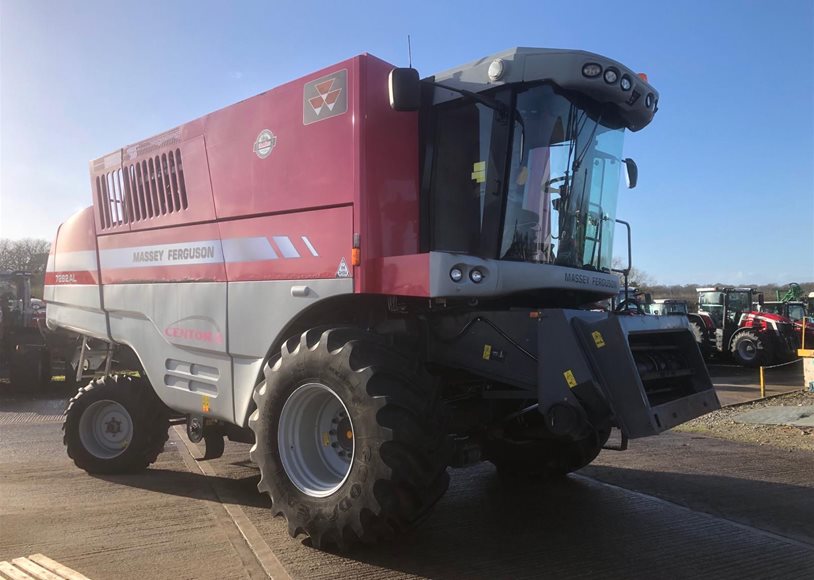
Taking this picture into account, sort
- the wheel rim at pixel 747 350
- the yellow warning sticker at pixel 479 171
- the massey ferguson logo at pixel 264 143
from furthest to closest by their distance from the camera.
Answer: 1. the wheel rim at pixel 747 350
2. the massey ferguson logo at pixel 264 143
3. the yellow warning sticker at pixel 479 171

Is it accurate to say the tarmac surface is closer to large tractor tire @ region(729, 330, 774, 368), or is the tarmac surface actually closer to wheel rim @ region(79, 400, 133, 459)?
wheel rim @ region(79, 400, 133, 459)

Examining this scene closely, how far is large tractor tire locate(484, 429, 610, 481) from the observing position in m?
5.57

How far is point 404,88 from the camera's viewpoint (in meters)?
3.87

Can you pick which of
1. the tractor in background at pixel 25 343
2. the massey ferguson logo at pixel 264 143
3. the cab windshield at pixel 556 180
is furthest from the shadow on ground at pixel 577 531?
the tractor in background at pixel 25 343

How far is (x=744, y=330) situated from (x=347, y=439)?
18188 mm

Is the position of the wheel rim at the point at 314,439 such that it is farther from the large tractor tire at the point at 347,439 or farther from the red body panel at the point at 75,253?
the red body panel at the point at 75,253

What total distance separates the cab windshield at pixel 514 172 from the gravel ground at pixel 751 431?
16.7 ft

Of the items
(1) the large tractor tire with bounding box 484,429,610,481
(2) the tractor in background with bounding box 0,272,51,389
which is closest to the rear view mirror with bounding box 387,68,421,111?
(1) the large tractor tire with bounding box 484,429,610,481

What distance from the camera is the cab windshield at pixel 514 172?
4.16 m

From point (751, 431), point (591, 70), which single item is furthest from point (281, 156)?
point (751, 431)

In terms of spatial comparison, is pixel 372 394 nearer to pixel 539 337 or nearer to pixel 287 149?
pixel 539 337

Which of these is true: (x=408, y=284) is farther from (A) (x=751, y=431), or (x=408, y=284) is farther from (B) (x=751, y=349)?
(B) (x=751, y=349)

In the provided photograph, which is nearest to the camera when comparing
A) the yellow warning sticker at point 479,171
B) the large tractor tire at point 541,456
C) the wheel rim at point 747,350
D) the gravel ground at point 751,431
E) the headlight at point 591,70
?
the headlight at point 591,70

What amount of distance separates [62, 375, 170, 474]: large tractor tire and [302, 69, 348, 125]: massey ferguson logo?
332 centimetres
